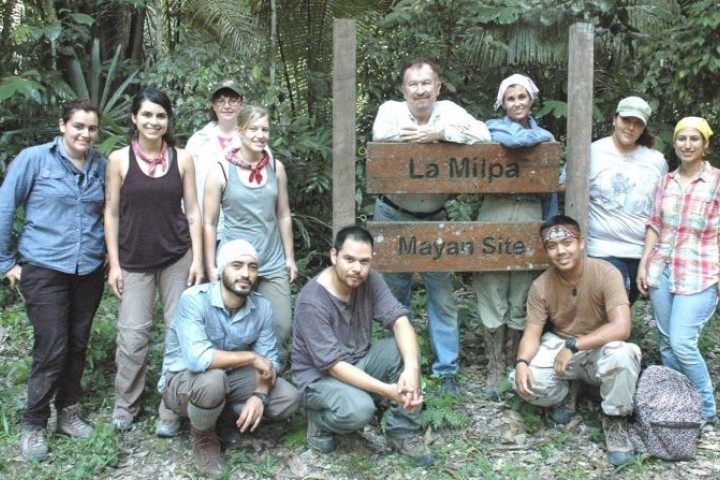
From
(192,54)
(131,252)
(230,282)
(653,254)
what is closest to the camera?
(230,282)

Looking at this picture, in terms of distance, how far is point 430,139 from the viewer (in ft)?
14.2

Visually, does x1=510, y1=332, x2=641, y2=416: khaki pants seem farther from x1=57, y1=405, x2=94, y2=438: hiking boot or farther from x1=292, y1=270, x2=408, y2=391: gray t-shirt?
x1=57, y1=405, x2=94, y2=438: hiking boot

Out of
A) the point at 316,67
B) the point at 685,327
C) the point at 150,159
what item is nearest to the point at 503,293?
the point at 685,327

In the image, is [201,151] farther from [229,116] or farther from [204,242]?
[204,242]

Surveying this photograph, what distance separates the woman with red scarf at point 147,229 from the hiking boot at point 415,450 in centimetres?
130

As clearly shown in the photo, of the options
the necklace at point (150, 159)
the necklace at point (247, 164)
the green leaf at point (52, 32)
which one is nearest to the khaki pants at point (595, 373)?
the necklace at point (247, 164)

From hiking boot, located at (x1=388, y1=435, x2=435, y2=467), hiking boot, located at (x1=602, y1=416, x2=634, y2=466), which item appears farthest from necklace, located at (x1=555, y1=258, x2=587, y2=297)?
hiking boot, located at (x1=388, y1=435, x2=435, y2=467)

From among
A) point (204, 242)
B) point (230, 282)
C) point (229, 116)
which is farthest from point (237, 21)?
point (230, 282)

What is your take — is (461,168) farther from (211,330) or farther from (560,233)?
(211,330)

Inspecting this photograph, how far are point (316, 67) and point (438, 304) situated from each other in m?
3.55

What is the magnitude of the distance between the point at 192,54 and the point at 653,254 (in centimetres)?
428

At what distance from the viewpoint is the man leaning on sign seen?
4.19 metres

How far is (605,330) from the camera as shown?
13.5 ft

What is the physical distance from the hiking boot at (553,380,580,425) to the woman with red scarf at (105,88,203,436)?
7.35 feet
